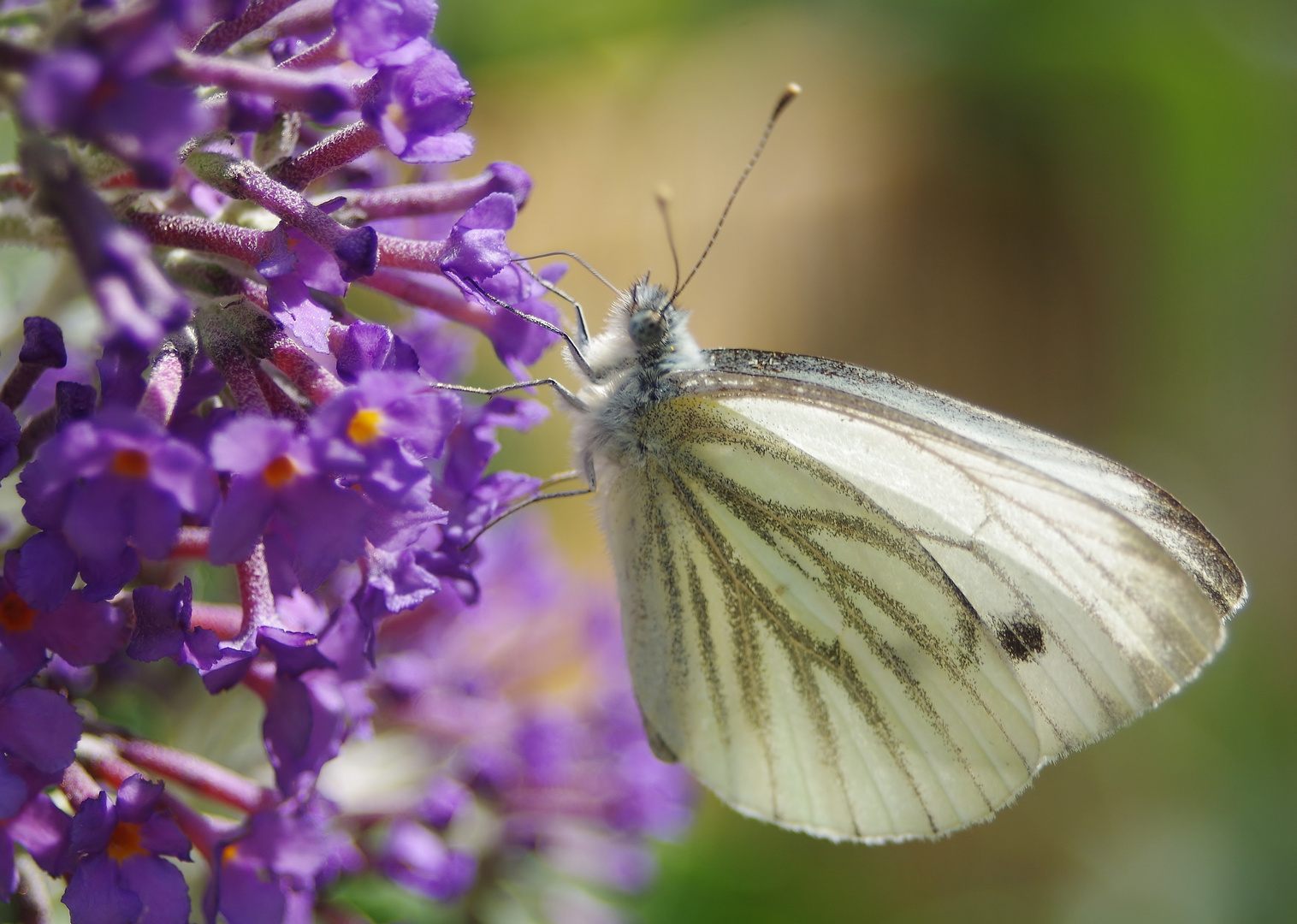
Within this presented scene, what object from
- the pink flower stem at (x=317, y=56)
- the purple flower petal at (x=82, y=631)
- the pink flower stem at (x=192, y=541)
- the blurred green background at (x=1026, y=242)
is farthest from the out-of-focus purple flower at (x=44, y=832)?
the blurred green background at (x=1026, y=242)

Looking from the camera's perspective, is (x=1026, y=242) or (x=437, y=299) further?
(x=1026, y=242)

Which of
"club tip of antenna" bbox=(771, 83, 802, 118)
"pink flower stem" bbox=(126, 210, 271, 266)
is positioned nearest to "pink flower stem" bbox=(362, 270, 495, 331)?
"pink flower stem" bbox=(126, 210, 271, 266)

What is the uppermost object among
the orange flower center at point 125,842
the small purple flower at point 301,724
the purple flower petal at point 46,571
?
the purple flower petal at point 46,571

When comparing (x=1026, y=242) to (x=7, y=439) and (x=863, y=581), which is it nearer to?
(x=863, y=581)

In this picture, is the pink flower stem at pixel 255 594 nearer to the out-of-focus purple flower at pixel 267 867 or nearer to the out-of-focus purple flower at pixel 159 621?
the out-of-focus purple flower at pixel 159 621

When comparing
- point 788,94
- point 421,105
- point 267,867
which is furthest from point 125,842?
point 788,94

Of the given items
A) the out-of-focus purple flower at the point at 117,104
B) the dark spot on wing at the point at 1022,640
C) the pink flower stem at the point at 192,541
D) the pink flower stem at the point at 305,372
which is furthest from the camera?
the dark spot on wing at the point at 1022,640

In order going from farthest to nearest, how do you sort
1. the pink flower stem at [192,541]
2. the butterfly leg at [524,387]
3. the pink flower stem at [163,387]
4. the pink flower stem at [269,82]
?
the butterfly leg at [524,387]
the pink flower stem at [192,541]
the pink flower stem at [163,387]
the pink flower stem at [269,82]

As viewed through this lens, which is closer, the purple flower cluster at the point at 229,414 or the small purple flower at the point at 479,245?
the purple flower cluster at the point at 229,414
